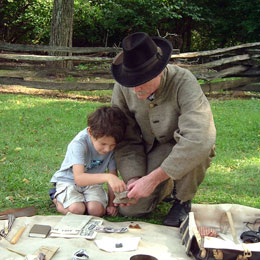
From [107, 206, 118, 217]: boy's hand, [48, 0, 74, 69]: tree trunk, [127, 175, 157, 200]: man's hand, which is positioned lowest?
[107, 206, 118, 217]: boy's hand

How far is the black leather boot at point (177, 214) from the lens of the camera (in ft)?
12.2

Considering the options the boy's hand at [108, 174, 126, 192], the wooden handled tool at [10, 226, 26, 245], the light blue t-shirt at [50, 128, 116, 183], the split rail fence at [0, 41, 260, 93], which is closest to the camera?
the wooden handled tool at [10, 226, 26, 245]

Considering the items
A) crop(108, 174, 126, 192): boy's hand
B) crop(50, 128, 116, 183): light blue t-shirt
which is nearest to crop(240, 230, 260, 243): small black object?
crop(108, 174, 126, 192): boy's hand

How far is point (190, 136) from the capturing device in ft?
10.9

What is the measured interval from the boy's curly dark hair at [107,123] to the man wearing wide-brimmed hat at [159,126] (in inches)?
7.8

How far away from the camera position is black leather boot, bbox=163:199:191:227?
371cm

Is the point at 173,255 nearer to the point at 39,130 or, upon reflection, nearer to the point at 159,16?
the point at 39,130

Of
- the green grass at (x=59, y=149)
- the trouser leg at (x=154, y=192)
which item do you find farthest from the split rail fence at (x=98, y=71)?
the trouser leg at (x=154, y=192)

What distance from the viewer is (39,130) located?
707 centimetres

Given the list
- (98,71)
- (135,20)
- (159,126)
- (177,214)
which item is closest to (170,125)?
(159,126)

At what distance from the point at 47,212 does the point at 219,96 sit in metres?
7.22

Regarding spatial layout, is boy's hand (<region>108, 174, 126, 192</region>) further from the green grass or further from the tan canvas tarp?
the green grass

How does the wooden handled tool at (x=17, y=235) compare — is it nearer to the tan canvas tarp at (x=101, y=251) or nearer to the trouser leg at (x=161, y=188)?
the tan canvas tarp at (x=101, y=251)

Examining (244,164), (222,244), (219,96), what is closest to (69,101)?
(219,96)
